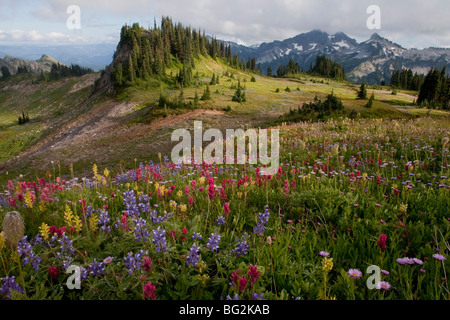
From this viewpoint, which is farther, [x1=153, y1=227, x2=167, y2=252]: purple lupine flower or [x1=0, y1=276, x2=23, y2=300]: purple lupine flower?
[x1=153, y1=227, x2=167, y2=252]: purple lupine flower

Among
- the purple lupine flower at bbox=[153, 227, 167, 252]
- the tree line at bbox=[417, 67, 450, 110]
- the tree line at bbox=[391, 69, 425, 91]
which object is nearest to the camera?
the purple lupine flower at bbox=[153, 227, 167, 252]

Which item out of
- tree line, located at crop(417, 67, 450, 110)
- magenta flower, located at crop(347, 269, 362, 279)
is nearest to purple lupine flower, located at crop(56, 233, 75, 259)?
magenta flower, located at crop(347, 269, 362, 279)

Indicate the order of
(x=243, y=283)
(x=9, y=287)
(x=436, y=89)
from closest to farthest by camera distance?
(x=243, y=283)
(x=9, y=287)
(x=436, y=89)

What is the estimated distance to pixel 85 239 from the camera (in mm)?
2783

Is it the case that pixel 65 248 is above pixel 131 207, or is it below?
below

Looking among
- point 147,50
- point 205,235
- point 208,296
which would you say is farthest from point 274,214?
point 147,50

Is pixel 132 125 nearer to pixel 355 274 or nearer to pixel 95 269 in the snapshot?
pixel 95 269

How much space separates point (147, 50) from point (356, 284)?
64176 millimetres

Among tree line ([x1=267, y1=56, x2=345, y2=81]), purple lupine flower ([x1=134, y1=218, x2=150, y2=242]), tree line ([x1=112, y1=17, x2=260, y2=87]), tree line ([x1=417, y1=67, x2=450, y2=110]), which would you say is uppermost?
tree line ([x1=267, y1=56, x2=345, y2=81])

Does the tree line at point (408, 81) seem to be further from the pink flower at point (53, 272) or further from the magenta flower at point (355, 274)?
the pink flower at point (53, 272)

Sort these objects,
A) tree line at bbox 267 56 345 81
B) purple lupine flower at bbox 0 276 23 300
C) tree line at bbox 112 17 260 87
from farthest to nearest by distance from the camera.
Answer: tree line at bbox 267 56 345 81, tree line at bbox 112 17 260 87, purple lupine flower at bbox 0 276 23 300

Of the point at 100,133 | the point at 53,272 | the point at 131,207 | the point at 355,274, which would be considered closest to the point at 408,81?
the point at 100,133

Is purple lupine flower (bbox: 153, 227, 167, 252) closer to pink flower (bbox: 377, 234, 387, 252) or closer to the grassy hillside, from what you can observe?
pink flower (bbox: 377, 234, 387, 252)

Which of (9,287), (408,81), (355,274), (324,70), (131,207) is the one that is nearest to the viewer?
(9,287)
